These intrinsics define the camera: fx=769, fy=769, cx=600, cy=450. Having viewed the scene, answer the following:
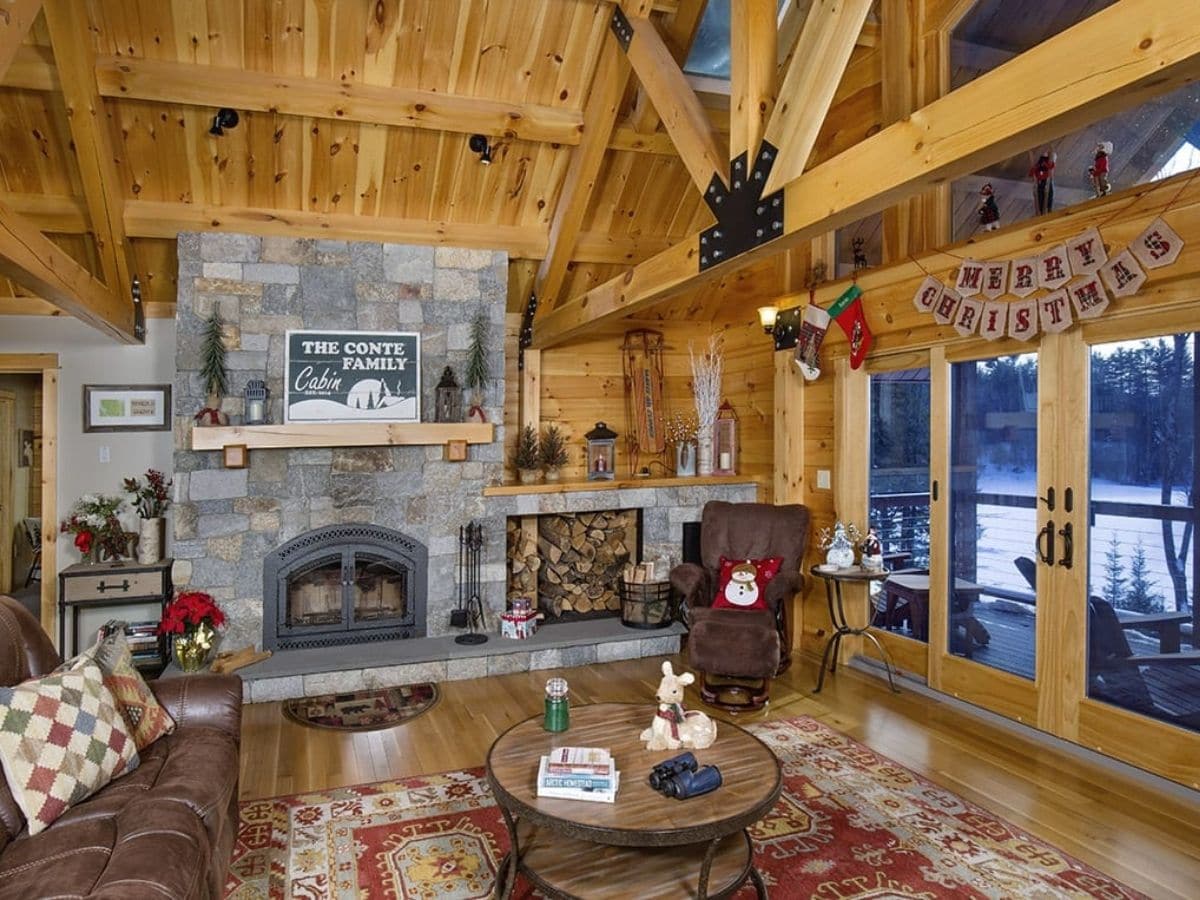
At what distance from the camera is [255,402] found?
4543 millimetres

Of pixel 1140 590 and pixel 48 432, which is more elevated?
pixel 48 432

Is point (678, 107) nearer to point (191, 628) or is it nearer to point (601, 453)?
point (601, 453)

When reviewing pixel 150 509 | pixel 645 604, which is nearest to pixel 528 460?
pixel 645 604

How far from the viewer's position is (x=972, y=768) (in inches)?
131

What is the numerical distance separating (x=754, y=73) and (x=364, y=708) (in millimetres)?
3540

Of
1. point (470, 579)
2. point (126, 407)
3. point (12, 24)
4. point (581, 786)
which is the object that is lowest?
point (581, 786)

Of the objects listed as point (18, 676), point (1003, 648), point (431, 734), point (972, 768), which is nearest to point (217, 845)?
point (18, 676)

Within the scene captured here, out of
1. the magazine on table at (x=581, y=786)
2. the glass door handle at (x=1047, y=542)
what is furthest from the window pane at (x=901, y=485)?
the magazine on table at (x=581, y=786)

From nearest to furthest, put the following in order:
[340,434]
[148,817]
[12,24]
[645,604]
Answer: [148,817]
[12,24]
[340,434]
[645,604]

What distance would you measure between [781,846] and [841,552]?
2080 millimetres

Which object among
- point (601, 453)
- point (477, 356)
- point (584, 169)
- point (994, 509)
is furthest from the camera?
point (601, 453)

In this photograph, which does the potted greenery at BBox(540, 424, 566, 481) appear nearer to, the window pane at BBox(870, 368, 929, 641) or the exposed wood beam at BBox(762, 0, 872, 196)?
the window pane at BBox(870, 368, 929, 641)

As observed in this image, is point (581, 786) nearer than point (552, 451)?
Yes

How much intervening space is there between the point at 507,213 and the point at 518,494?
185 centimetres
